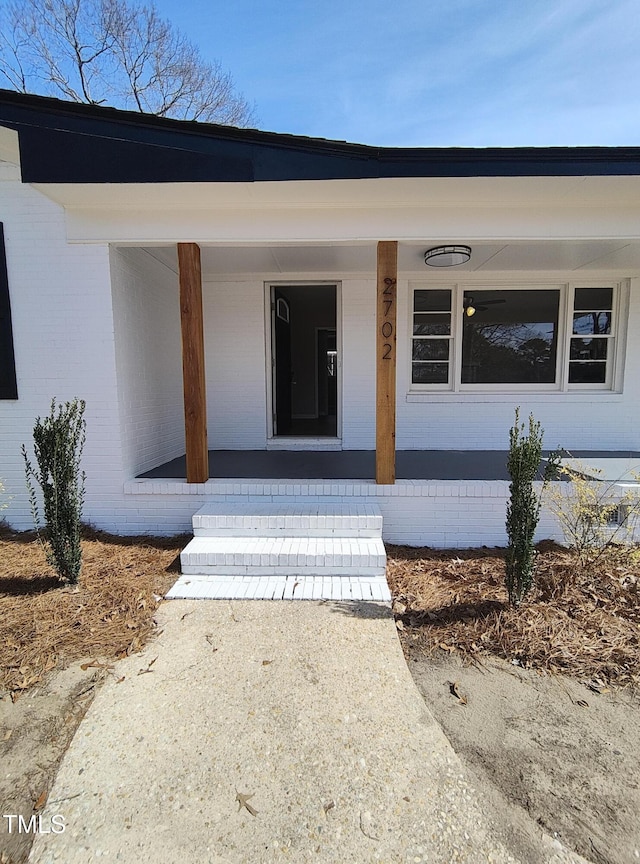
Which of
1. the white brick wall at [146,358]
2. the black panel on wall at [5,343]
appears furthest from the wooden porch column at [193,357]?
the black panel on wall at [5,343]

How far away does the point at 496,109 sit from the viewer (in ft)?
18.1

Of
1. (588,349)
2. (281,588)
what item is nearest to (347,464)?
(281,588)

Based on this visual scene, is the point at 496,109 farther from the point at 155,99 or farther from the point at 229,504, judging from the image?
the point at 155,99

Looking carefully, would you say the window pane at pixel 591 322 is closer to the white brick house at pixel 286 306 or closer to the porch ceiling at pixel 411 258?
the white brick house at pixel 286 306

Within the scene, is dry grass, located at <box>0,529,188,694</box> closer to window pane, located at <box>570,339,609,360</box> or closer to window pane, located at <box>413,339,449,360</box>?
window pane, located at <box>413,339,449,360</box>

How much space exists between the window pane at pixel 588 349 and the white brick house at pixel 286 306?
0.14 ft

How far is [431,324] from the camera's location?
607 cm

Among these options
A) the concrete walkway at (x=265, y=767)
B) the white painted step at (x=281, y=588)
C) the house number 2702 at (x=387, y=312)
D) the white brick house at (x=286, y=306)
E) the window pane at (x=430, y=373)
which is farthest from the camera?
the window pane at (x=430, y=373)

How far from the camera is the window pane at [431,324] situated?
6039 mm

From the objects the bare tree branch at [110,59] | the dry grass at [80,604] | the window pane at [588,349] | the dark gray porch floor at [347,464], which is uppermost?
the bare tree branch at [110,59]

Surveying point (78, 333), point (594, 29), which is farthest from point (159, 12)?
point (78, 333)

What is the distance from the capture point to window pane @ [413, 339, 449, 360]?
609 centimetres

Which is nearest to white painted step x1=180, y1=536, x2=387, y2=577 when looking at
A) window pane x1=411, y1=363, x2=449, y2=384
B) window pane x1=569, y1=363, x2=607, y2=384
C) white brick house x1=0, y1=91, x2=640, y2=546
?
white brick house x1=0, y1=91, x2=640, y2=546

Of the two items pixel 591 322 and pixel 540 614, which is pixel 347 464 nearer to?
pixel 540 614
